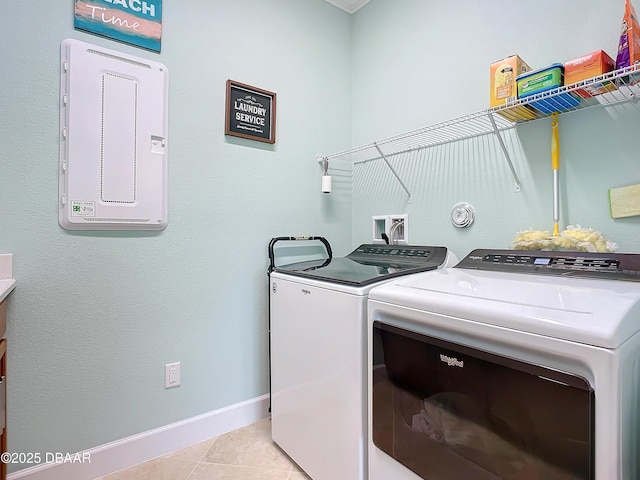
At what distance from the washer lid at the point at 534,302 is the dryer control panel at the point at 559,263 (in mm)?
65

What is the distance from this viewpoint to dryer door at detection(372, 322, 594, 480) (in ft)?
2.25

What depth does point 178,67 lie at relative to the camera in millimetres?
1669

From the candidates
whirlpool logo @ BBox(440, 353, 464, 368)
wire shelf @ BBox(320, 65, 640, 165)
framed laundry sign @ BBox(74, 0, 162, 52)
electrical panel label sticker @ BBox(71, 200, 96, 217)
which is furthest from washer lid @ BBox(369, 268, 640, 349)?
framed laundry sign @ BBox(74, 0, 162, 52)

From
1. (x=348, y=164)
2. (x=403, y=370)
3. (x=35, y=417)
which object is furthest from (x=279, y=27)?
(x=35, y=417)

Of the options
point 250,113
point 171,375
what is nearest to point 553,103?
point 250,113

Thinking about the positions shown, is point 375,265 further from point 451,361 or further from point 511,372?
point 511,372

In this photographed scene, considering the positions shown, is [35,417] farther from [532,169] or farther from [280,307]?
[532,169]

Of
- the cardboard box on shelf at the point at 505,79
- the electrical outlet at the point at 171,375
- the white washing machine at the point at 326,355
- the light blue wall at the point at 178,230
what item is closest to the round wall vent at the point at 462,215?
the white washing machine at the point at 326,355

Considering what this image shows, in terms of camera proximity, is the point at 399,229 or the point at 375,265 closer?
the point at 375,265

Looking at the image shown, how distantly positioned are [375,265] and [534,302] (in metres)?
0.81

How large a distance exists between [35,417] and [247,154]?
1535 millimetres

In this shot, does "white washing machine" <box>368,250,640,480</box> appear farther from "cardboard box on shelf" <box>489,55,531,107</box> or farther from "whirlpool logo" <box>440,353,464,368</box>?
"cardboard box on shelf" <box>489,55,531,107</box>

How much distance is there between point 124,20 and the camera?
151cm
